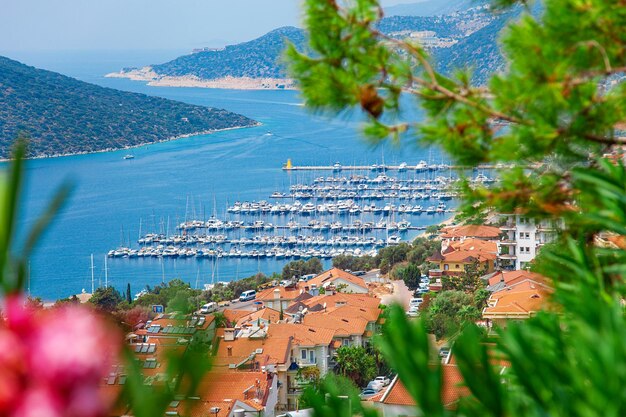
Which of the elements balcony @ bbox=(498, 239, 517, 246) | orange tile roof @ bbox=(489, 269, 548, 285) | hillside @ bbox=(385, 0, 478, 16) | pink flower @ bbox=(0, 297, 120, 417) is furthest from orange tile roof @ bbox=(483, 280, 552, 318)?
hillside @ bbox=(385, 0, 478, 16)

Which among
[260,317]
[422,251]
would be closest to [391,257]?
[422,251]

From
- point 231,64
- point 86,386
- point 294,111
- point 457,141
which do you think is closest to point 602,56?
point 457,141

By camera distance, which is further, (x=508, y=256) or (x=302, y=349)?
(x=508, y=256)

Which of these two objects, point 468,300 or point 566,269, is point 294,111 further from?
point 566,269

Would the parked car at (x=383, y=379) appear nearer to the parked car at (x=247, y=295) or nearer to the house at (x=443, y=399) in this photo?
the house at (x=443, y=399)

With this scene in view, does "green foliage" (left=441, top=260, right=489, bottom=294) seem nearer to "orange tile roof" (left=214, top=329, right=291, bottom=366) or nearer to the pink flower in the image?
"orange tile roof" (left=214, top=329, right=291, bottom=366)

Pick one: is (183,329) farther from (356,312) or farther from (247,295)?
(247,295)

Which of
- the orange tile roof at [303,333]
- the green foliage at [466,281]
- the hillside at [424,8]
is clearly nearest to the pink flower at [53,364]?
the orange tile roof at [303,333]
